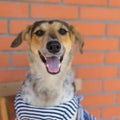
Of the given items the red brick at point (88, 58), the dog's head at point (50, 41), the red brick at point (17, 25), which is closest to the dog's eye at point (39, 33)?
the dog's head at point (50, 41)

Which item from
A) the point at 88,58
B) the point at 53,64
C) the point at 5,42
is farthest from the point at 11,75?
the point at 88,58

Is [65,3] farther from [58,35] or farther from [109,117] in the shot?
[109,117]

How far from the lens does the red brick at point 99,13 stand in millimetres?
2492

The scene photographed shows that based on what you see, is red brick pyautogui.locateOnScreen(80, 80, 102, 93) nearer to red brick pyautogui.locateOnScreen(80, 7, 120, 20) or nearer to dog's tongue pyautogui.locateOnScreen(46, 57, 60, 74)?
red brick pyautogui.locateOnScreen(80, 7, 120, 20)

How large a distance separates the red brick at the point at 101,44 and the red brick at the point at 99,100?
37 centimetres

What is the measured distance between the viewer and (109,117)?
273cm

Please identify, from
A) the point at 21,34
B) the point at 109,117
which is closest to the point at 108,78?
the point at 109,117

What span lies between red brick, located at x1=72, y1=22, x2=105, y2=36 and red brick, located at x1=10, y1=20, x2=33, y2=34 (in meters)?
0.37

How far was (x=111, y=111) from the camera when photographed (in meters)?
2.72

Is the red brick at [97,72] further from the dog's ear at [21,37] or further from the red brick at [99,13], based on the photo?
the dog's ear at [21,37]

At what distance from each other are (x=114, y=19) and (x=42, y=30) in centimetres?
74

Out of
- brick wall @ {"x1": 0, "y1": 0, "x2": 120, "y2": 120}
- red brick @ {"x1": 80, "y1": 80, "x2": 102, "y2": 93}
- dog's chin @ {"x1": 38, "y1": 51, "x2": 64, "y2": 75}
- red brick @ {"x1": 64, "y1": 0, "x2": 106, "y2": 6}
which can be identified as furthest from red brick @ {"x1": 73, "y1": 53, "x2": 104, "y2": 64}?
dog's chin @ {"x1": 38, "y1": 51, "x2": 64, "y2": 75}

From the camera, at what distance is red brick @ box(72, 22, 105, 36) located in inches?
98.0

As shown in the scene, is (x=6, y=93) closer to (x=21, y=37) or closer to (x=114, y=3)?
(x=21, y=37)
